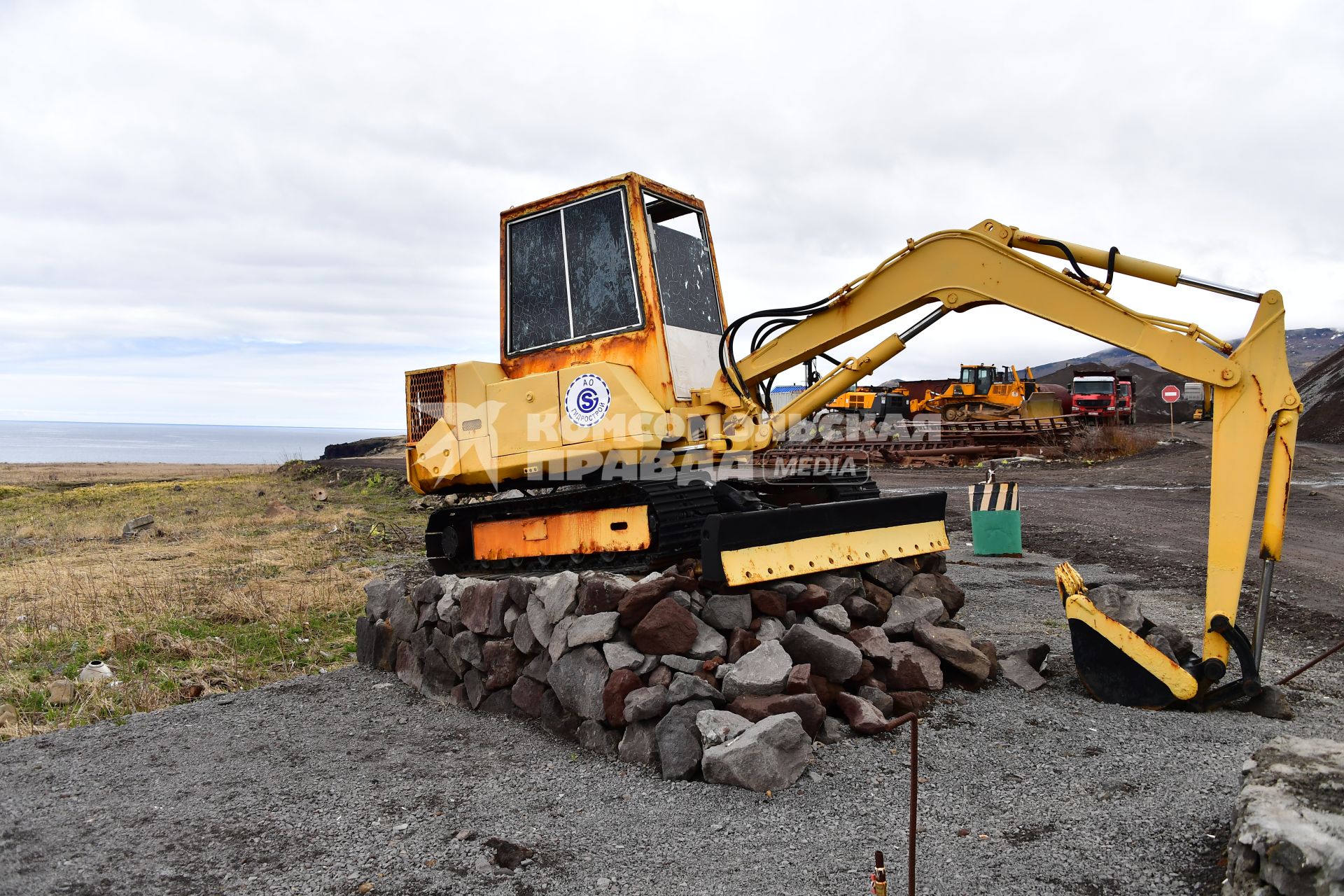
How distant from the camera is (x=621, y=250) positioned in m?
6.68

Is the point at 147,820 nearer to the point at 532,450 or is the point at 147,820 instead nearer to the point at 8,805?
the point at 8,805

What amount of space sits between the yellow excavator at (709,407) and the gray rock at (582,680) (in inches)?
32.9

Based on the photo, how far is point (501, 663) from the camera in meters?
6.20

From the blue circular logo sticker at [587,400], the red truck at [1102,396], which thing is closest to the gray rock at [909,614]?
the blue circular logo sticker at [587,400]

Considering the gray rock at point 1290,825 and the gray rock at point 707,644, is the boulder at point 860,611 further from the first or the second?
the gray rock at point 1290,825

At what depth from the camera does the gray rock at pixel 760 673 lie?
16.5 feet

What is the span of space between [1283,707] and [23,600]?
11716 millimetres

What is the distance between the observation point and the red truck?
127 ft

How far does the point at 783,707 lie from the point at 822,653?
662mm

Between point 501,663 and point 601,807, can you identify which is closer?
point 601,807

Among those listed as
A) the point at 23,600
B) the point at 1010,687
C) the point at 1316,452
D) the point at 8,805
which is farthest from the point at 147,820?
the point at 1316,452

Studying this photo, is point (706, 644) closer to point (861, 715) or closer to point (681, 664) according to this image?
point (681, 664)

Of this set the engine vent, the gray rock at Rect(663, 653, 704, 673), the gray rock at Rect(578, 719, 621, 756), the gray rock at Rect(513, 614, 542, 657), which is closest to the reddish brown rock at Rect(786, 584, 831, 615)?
the gray rock at Rect(663, 653, 704, 673)

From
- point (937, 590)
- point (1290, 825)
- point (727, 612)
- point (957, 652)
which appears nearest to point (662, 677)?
point (727, 612)
